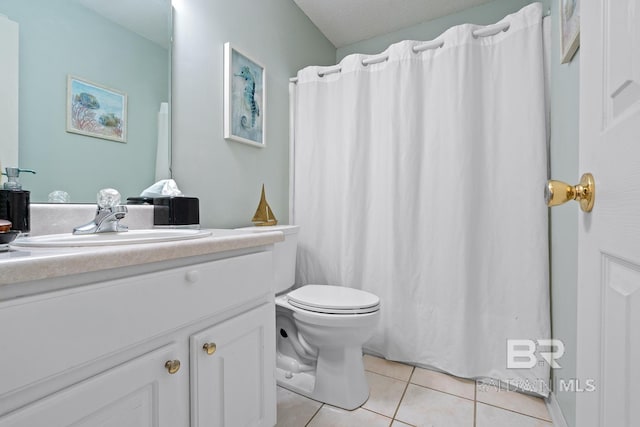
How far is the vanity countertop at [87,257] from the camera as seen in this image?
0.49m

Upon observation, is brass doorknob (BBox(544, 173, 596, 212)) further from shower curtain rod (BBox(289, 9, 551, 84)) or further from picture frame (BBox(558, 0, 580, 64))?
shower curtain rod (BBox(289, 9, 551, 84))

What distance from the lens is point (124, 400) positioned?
0.64m

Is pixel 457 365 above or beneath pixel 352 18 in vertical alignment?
beneath

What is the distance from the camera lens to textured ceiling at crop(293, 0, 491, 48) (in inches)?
80.6

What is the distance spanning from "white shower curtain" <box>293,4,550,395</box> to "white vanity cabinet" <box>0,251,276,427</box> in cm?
96

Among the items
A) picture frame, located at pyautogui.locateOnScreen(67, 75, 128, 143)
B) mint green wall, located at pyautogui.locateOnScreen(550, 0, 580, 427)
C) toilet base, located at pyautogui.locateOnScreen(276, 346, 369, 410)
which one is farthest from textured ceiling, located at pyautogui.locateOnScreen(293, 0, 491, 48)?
toilet base, located at pyautogui.locateOnScreen(276, 346, 369, 410)

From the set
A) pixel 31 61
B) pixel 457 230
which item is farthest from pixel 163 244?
pixel 457 230

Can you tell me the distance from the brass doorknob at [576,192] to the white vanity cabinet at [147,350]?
768mm

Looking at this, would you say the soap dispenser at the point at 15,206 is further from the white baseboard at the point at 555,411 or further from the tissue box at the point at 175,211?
the white baseboard at the point at 555,411

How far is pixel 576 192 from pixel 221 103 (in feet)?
5.06

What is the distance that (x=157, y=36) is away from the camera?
131cm

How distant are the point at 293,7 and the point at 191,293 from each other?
2.07 meters

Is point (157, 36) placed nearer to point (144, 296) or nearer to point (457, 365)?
point (144, 296)

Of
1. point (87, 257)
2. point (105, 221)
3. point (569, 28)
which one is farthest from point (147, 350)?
point (569, 28)
